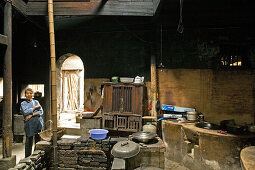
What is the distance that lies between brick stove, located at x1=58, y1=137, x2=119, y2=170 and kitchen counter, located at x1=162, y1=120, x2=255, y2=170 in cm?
242

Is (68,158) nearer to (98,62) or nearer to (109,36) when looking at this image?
(98,62)

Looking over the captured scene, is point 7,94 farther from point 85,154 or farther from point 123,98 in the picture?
point 123,98

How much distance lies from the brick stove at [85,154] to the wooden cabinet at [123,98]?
156 centimetres

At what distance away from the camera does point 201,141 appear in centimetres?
516

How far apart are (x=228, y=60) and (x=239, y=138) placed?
410 centimetres

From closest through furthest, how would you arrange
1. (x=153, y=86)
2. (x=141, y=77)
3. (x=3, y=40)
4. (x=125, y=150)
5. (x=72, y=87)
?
(x=125, y=150) < (x=3, y=40) < (x=153, y=86) < (x=141, y=77) < (x=72, y=87)

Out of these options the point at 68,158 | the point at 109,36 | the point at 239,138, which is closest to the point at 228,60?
the point at 239,138

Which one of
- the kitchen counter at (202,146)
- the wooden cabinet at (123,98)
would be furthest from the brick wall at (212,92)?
the kitchen counter at (202,146)

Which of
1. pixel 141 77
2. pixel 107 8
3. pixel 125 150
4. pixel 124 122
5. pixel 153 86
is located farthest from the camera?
pixel 141 77

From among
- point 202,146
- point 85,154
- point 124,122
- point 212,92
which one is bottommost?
point 85,154

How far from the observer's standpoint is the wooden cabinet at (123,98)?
6727 mm

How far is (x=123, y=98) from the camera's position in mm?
6832

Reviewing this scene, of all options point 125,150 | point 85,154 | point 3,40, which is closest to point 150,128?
point 125,150

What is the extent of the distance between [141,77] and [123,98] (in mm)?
1413
